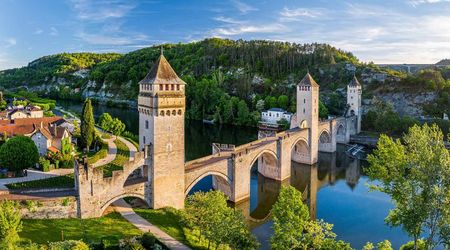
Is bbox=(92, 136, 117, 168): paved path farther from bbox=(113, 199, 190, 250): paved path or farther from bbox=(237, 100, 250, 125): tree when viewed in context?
bbox=(237, 100, 250, 125): tree

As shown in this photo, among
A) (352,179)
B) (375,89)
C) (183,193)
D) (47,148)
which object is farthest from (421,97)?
(47,148)

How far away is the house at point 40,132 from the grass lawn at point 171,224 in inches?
943

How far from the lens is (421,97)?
287 ft


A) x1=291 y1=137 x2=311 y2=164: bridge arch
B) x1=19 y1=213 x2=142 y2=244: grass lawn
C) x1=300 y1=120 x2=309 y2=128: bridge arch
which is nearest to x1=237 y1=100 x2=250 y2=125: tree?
x1=291 y1=137 x2=311 y2=164: bridge arch

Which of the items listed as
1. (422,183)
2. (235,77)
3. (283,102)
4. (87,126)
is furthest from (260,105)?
(422,183)

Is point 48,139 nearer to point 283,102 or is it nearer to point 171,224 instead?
point 171,224

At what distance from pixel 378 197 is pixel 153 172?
2973cm

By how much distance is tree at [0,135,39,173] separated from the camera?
3997 cm

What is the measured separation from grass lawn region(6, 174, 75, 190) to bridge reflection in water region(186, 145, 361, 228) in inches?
550

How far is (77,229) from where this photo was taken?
87.5 ft

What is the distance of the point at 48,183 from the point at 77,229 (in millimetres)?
13483

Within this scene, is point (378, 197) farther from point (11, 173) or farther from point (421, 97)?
point (421, 97)

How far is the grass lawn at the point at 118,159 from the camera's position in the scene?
44231 mm

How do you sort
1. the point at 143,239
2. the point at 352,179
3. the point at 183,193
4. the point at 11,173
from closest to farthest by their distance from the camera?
the point at 143,239 → the point at 183,193 → the point at 11,173 → the point at 352,179
